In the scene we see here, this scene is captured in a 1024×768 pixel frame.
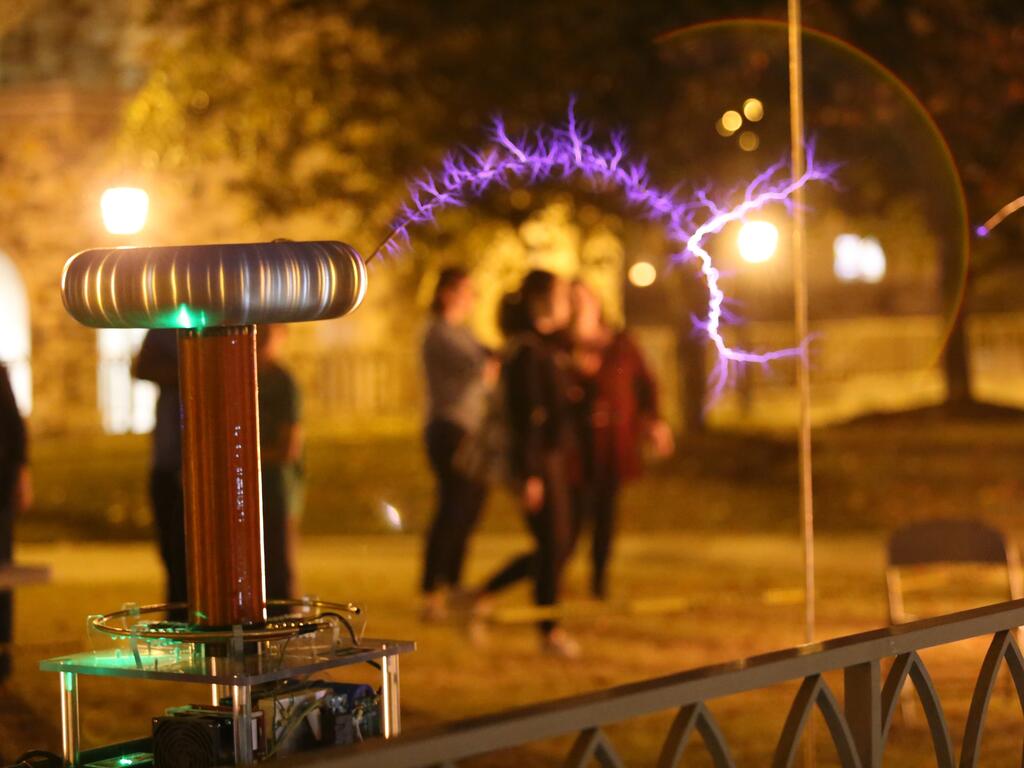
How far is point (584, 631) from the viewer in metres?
9.55

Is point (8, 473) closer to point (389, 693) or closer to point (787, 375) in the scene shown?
point (389, 693)

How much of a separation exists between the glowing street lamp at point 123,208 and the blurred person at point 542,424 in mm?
2026

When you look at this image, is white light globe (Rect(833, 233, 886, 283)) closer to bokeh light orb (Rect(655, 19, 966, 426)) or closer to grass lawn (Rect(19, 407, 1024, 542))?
bokeh light orb (Rect(655, 19, 966, 426))

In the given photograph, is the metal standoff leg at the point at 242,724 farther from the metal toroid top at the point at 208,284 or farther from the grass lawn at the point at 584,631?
the grass lawn at the point at 584,631

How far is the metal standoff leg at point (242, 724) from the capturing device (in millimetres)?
3725

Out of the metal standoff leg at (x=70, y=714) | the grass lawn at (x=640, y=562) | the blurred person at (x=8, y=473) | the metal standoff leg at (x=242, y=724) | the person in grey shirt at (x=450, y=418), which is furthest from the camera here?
the person in grey shirt at (x=450, y=418)

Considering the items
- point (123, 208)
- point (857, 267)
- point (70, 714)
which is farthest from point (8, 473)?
point (857, 267)

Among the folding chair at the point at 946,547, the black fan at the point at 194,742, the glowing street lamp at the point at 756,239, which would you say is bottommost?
the black fan at the point at 194,742

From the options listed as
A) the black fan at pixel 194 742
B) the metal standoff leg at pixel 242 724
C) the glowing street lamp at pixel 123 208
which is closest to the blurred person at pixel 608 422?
the glowing street lamp at pixel 123 208

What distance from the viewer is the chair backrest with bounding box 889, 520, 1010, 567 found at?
25.6ft

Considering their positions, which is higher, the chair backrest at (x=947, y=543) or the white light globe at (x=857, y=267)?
the white light globe at (x=857, y=267)

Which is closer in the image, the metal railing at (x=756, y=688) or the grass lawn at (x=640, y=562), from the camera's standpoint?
the metal railing at (x=756, y=688)

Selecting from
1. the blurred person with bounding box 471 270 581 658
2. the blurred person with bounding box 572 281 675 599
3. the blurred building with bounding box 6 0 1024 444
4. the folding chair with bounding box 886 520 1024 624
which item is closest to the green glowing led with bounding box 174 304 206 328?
the folding chair with bounding box 886 520 1024 624

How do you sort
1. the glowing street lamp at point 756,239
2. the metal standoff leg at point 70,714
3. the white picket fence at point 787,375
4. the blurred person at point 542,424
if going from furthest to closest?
the white picket fence at point 787,375 < the blurred person at point 542,424 < the glowing street lamp at point 756,239 < the metal standoff leg at point 70,714
